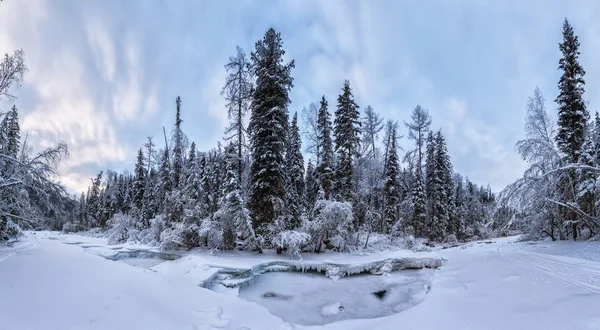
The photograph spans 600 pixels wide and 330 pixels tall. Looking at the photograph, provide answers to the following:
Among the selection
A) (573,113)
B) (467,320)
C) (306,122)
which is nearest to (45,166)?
(467,320)

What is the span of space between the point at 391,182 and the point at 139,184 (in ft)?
102

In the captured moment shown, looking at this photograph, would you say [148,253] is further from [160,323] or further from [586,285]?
[586,285]

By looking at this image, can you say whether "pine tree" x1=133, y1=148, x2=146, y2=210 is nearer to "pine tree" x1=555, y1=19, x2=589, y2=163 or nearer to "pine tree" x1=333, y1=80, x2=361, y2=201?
"pine tree" x1=333, y1=80, x2=361, y2=201

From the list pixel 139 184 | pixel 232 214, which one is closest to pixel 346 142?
pixel 232 214

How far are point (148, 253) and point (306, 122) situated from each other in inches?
786

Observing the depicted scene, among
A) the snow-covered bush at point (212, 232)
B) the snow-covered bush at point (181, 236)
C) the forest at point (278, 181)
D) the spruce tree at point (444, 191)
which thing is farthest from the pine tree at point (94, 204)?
the spruce tree at point (444, 191)

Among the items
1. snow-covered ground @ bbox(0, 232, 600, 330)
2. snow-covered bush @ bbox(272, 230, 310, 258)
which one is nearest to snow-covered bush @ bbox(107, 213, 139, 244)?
snow-covered bush @ bbox(272, 230, 310, 258)

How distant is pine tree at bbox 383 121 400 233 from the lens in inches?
1161

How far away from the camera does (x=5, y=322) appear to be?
4.21m

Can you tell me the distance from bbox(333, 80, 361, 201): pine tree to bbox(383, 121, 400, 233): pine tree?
295 inches

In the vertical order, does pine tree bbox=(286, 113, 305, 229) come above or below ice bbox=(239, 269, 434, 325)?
above

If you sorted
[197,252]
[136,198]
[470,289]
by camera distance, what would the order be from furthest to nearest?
[136,198] → [197,252] → [470,289]

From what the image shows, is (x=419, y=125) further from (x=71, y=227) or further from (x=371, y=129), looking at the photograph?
(x=71, y=227)

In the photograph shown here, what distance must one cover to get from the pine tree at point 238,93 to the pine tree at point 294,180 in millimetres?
3612
